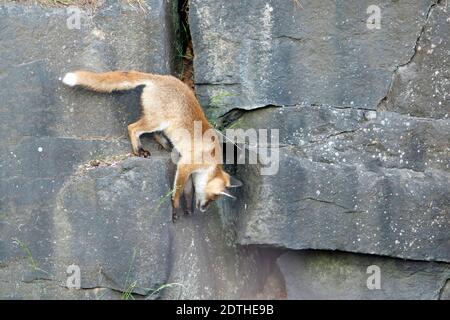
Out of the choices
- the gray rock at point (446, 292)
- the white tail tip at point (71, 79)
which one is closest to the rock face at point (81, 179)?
the white tail tip at point (71, 79)

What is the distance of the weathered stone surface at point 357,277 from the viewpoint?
696 cm

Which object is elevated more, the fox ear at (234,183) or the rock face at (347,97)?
the rock face at (347,97)

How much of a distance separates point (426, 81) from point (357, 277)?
201cm

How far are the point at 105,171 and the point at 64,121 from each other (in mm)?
632

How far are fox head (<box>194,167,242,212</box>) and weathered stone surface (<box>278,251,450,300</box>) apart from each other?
0.93 metres

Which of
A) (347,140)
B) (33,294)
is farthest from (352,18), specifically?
(33,294)

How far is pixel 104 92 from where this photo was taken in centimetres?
674

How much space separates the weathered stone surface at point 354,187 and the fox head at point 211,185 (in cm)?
21

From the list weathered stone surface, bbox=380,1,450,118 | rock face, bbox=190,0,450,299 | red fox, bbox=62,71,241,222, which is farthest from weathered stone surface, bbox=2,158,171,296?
weathered stone surface, bbox=380,1,450,118

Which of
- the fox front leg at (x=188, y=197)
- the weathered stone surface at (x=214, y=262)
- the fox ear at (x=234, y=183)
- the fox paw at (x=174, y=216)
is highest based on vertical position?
the fox ear at (x=234, y=183)

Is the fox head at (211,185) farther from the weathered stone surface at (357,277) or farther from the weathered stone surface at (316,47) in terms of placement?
the weathered stone surface at (357,277)

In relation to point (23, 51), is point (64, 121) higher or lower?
lower

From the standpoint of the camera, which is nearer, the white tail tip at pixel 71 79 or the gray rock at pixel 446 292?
the white tail tip at pixel 71 79

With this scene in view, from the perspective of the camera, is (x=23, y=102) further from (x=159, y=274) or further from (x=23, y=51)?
(x=159, y=274)
